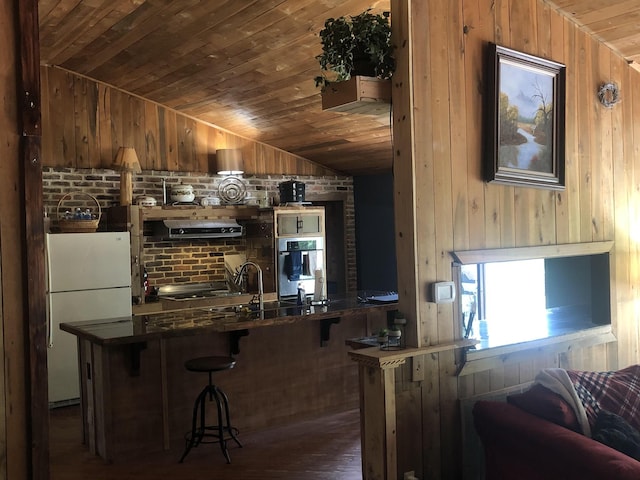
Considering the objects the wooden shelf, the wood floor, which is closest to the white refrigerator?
the wood floor

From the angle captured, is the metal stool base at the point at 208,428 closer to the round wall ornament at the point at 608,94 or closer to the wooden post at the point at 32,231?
the wooden post at the point at 32,231

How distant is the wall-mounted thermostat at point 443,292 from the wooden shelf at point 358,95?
939 mm

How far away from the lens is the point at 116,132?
6.56 m

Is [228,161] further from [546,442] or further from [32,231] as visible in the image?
[546,442]

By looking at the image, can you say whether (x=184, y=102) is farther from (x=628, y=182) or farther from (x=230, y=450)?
(x=628, y=182)

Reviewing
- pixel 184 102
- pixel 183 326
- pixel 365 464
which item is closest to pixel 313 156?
pixel 184 102

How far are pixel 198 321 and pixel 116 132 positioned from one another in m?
3.02

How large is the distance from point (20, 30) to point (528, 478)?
2.80m

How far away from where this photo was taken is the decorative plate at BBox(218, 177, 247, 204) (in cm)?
716

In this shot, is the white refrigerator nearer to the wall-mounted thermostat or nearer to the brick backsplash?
the brick backsplash

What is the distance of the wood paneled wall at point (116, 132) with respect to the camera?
621 cm

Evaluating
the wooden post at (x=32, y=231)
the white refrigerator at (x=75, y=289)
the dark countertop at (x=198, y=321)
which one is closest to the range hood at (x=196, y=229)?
the white refrigerator at (x=75, y=289)

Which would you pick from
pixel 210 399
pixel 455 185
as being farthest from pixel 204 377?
pixel 455 185

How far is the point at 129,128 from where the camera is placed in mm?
6629
